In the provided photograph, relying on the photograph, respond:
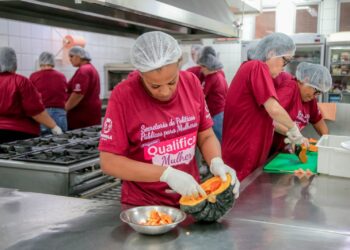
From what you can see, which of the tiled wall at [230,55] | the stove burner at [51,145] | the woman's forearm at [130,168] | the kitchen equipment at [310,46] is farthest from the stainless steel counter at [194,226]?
the tiled wall at [230,55]

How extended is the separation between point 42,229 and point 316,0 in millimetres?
6295

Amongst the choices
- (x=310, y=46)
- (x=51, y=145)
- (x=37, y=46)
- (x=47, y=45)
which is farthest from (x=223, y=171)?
A: (x=310, y=46)

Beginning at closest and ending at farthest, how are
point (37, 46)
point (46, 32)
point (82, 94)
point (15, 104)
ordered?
1. point (15, 104)
2. point (82, 94)
3. point (37, 46)
4. point (46, 32)

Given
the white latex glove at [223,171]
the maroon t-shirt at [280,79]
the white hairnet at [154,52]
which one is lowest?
the white latex glove at [223,171]

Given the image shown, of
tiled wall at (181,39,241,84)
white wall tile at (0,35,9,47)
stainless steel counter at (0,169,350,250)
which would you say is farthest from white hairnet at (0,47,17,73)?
tiled wall at (181,39,241,84)

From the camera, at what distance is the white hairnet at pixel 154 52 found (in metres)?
1.43

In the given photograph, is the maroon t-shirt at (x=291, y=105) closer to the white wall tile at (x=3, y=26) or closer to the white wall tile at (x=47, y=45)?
the white wall tile at (x=3, y=26)

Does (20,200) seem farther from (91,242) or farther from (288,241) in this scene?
(288,241)

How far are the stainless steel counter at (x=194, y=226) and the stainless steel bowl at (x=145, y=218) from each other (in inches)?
1.1

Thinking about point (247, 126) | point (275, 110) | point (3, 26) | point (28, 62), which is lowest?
point (247, 126)

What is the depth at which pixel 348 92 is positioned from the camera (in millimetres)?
5707

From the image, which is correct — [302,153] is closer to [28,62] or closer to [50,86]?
[50,86]

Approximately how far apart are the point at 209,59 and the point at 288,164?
2562mm

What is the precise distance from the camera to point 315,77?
268cm
